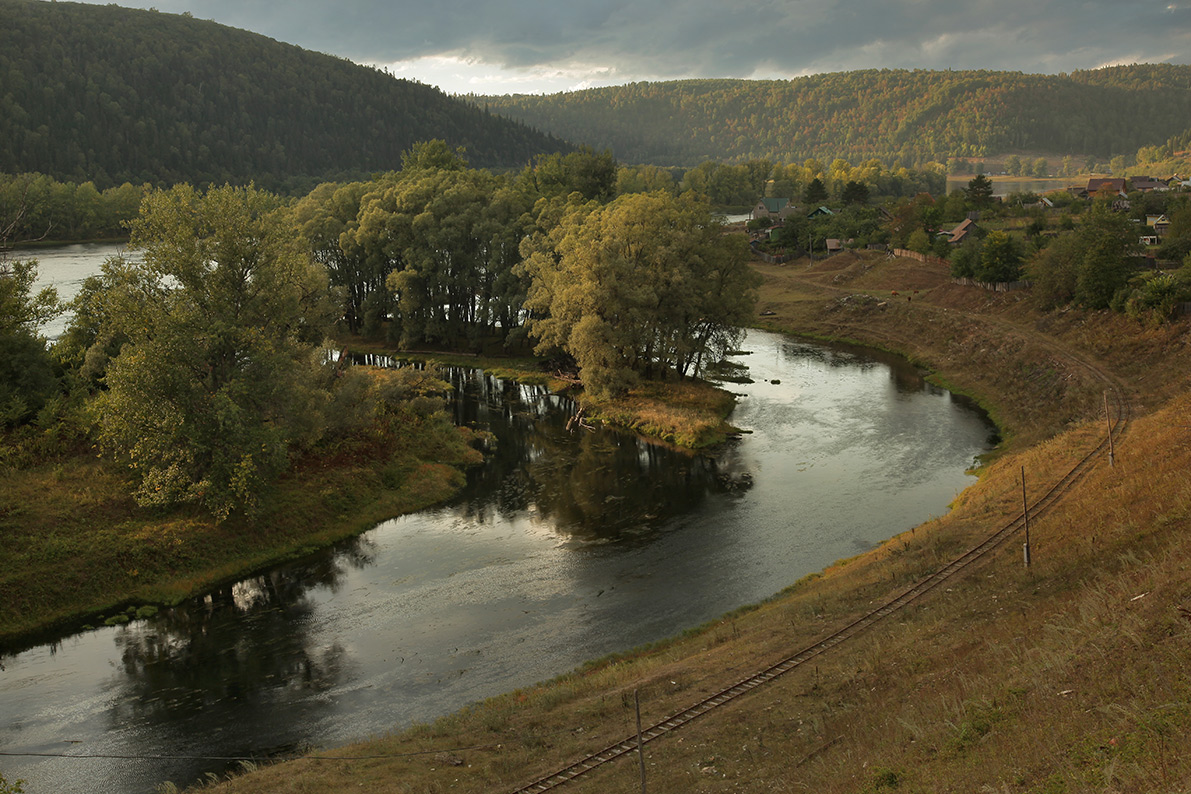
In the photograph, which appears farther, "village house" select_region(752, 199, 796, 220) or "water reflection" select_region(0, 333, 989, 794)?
"village house" select_region(752, 199, 796, 220)

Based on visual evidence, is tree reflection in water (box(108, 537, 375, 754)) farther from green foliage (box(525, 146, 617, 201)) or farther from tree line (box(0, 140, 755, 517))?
green foliage (box(525, 146, 617, 201))

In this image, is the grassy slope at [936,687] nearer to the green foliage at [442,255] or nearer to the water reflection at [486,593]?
the water reflection at [486,593]

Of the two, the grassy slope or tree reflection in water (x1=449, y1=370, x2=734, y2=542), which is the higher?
the grassy slope

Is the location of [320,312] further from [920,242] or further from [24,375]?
[920,242]

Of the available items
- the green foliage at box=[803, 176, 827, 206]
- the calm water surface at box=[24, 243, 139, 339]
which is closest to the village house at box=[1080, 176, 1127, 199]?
the green foliage at box=[803, 176, 827, 206]

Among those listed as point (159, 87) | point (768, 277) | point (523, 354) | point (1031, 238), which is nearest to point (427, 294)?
point (523, 354)

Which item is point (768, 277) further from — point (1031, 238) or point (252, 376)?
point (252, 376)

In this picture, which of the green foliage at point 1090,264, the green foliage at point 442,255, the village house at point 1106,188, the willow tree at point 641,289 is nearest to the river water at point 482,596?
the willow tree at point 641,289
